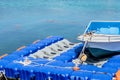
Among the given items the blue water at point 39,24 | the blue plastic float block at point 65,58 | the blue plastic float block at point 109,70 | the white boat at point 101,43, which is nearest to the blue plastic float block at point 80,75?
the blue plastic float block at point 109,70

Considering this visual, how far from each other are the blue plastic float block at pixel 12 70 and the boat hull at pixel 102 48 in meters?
3.91

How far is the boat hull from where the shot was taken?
13828 millimetres

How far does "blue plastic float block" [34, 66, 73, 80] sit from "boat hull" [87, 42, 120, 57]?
3.25 metres

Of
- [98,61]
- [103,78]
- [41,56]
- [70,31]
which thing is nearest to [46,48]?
[41,56]

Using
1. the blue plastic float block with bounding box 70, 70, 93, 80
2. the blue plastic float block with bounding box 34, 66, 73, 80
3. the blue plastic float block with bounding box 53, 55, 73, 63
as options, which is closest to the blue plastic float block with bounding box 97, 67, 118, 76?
the blue plastic float block with bounding box 70, 70, 93, 80

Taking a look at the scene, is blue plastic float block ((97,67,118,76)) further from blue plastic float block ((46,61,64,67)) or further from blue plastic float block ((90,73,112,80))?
blue plastic float block ((46,61,64,67))

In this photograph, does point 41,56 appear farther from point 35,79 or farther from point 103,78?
point 103,78

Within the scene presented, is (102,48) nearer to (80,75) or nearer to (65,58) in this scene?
(65,58)

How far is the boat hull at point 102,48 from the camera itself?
13828 millimetres

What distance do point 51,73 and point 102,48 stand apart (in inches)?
156

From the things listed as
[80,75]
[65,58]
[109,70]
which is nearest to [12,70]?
[65,58]

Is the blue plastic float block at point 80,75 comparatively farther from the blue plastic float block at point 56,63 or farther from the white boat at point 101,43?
the white boat at point 101,43

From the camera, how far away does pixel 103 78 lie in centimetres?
1004

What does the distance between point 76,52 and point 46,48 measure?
1907mm
